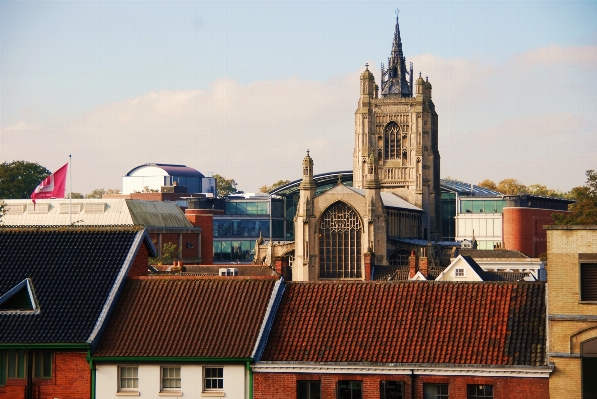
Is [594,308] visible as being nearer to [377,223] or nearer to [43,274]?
[43,274]

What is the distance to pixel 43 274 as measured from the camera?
4016cm

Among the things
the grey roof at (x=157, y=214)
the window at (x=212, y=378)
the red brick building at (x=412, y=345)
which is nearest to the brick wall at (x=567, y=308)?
the red brick building at (x=412, y=345)

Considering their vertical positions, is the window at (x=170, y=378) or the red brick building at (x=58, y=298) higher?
the red brick building at (x=58, y=298)

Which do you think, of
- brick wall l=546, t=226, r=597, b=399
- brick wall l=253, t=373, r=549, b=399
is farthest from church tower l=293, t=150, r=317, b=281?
brick wall l=546, t=226, r=597, b=399

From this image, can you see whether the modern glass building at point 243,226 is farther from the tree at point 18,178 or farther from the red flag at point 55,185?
the red flag at point 55,185

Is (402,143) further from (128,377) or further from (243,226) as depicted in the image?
(128,377)

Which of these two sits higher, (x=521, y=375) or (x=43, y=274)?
(x=43, y=274)

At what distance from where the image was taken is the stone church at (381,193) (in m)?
130

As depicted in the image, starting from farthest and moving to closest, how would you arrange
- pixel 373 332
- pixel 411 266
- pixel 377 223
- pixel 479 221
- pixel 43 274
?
pixel 479 221, pixel 377 223, pixel 411 266, pixel 43 274, pixel 373 332

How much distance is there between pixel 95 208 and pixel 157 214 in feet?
26.8

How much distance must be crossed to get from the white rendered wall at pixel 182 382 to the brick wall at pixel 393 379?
1.80ft

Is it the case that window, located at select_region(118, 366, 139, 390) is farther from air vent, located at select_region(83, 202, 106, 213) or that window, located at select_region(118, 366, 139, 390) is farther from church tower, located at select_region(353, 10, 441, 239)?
church tower, located at select_region(353, 10, 441, 239)

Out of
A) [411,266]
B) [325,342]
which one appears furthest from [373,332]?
[411,266]

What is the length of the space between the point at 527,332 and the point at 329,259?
9424 cm
